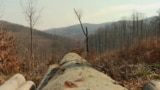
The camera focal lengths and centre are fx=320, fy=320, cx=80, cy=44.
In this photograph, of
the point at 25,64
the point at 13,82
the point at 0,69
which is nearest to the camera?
the point at 13,82

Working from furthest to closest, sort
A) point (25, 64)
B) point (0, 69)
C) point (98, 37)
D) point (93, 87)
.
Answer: point (98, 37) → point (25, 64) → point (0, 69) → point (93, 87)

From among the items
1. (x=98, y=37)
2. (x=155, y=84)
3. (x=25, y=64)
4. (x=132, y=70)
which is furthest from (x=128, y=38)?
(x=155, y=84)

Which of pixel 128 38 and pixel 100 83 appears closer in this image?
pixel 100 83

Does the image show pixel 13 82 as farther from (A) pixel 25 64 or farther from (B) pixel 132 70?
(A) pixel 25 64

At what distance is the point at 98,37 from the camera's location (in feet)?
291

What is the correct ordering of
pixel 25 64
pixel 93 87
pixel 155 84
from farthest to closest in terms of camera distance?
1. pixel 25 64
2. pixel 155 84
3. pixel 93 87

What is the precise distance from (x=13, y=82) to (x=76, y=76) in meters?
2.63

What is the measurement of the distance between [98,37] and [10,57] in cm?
7159

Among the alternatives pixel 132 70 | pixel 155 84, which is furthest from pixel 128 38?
pixel 155 84

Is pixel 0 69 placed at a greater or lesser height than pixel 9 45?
lesser

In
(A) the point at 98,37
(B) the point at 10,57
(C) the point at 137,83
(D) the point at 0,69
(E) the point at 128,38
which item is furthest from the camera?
(A) the point at 98,37

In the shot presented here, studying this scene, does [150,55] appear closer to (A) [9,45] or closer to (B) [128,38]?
(A) [9,45]

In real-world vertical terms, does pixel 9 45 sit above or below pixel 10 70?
above

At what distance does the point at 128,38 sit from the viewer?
73438mm
